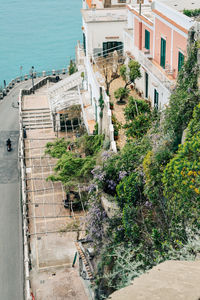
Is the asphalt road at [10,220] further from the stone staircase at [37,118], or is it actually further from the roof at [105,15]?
the roof at [105,15]

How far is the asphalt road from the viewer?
2648 centimetres

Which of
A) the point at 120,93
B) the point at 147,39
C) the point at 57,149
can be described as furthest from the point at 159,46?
the point at 57,149

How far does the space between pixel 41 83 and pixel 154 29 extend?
3828cm

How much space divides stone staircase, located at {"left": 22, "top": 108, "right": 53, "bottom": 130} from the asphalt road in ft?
9.58

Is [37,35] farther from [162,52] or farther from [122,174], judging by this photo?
[122,174]

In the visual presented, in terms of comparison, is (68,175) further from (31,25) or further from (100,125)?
(31,25)

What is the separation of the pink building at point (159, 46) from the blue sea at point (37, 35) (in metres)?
58.1

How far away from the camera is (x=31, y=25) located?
423ft

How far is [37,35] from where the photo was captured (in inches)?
4729

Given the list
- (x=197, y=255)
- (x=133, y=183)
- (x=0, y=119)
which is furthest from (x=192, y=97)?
(x=0, y=119)

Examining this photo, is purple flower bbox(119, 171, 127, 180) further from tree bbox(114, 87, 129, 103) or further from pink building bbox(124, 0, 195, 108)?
tree bbox(114, 87, 129, 103)

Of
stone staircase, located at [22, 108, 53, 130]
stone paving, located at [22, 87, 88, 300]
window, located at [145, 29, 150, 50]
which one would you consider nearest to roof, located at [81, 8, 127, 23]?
window, located at [145, 29, 150, 50]

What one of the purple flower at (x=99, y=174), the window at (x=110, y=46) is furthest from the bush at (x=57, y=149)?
the purple flower at (x=99, y=174)

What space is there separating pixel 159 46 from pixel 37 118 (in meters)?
22.0
